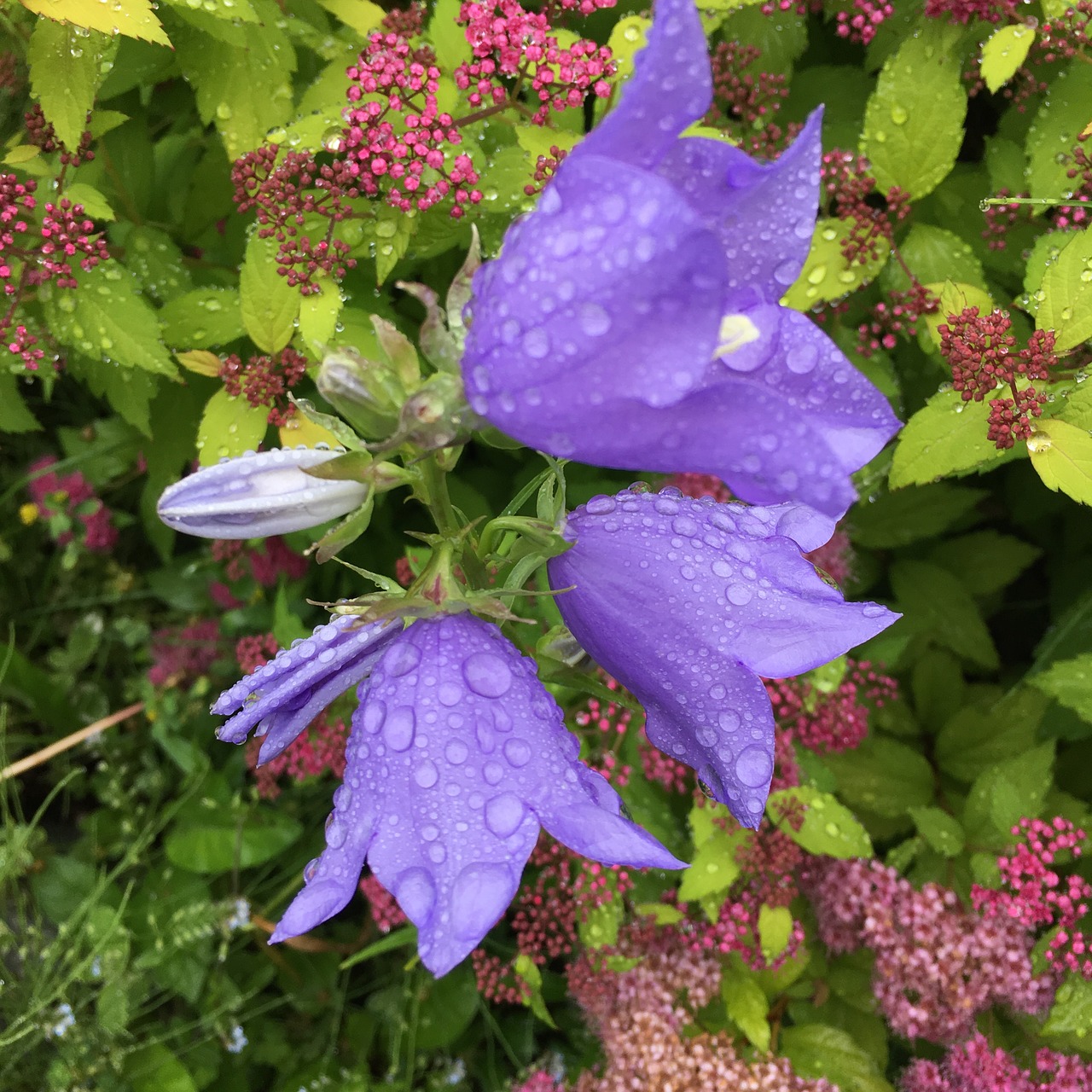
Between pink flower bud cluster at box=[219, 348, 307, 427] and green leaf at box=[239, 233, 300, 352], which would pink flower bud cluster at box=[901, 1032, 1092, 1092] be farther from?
green leaf at box=[239, 233, 300, 352]

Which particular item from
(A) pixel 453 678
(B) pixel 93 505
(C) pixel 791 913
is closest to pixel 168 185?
(B) pixel 93 505

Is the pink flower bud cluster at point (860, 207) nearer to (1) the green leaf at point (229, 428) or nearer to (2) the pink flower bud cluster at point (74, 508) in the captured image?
(1) the green leaf at point (229, 428)

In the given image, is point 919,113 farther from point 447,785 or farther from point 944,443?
point 447,785

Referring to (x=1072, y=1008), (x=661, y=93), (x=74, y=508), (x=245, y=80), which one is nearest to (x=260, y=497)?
(x=661, y=93)

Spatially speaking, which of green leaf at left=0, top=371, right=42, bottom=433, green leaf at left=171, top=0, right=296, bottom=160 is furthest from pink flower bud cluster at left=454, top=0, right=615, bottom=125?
green leaf at left=0, top=371, right=42, bottom=433

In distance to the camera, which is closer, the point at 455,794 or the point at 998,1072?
the point at 455,794
